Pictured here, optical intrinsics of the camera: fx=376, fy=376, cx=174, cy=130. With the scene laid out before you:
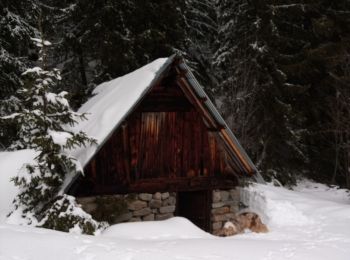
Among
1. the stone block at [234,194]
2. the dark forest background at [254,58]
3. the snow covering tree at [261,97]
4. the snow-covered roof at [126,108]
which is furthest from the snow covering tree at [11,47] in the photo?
the snow covering tree at [261,97]

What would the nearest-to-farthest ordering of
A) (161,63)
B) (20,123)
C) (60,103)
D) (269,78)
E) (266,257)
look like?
(266,257)
(20,123)
(60,103)
(161,63)
(269,78)

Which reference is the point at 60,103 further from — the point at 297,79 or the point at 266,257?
the point at 297,79

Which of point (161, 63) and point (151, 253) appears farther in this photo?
point (161, 63)

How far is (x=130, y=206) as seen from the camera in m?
8.95

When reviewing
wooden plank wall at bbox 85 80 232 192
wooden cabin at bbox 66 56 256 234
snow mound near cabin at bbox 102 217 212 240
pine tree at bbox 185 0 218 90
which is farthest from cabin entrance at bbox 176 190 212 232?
pine tree at bbox 185 0 218 90

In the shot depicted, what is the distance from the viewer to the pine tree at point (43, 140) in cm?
721

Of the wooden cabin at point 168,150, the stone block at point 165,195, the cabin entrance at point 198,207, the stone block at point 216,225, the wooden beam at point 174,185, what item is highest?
the wooden cabin at point 168,150

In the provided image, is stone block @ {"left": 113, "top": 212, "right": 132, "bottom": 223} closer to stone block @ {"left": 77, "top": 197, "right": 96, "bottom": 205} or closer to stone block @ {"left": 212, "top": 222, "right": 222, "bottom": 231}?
stone block @ {"left": 77, "top": 197, "right": 96, "bottom": 205}

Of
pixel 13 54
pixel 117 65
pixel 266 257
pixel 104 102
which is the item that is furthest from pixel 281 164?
pixel 13 54

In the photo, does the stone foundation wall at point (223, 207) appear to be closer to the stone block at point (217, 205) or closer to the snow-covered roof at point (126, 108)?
the stone block at point (217, 205)

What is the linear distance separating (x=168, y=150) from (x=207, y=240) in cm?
289

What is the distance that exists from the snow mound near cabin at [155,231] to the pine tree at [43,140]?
1488 millimetres

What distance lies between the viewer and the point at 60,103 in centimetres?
759

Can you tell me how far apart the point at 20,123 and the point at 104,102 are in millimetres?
3259
